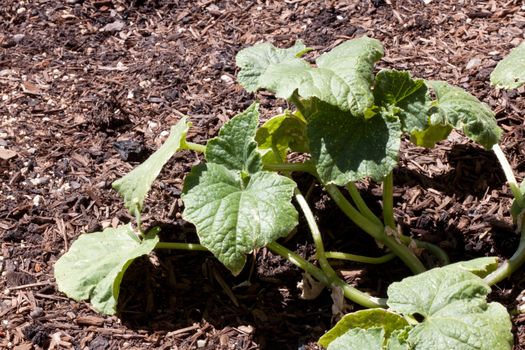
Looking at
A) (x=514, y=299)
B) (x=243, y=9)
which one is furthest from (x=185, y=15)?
(x=514, y=299)

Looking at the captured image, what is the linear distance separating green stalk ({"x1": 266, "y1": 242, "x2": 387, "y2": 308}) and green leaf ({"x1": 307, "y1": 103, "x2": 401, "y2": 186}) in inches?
16.7

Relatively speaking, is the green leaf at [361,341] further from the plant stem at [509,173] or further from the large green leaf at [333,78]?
the plant stem at [509,173]

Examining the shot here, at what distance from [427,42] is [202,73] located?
1254 mm

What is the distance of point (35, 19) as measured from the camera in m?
4.99

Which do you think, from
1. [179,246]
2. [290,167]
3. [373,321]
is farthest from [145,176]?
[373,321]

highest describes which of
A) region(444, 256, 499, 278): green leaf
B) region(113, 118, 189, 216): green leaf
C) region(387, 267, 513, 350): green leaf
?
region(113, 118, 189, 216): green leaf

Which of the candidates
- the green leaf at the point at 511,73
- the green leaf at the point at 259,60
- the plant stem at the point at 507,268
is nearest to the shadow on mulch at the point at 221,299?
the plant stem at the point at 507,268

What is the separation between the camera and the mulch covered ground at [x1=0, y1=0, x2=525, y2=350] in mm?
3465

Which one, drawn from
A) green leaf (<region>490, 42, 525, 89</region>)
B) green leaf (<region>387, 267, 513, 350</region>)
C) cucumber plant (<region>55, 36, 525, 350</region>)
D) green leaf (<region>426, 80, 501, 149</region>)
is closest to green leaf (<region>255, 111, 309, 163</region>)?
cucumber plant (<region>55, 36, 525, 350</region>)

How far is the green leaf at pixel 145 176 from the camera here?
321cm

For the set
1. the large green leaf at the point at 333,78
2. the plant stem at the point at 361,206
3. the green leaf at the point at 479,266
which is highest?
the large green leaf at the point at 333,78

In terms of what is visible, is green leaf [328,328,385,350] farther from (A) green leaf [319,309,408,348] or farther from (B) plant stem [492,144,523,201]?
(B) plant stem [492,144,523,201]

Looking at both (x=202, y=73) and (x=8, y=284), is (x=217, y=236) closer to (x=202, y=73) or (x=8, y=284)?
(x=8, y=284)

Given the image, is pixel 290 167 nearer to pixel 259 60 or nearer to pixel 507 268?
pixel 259 60
